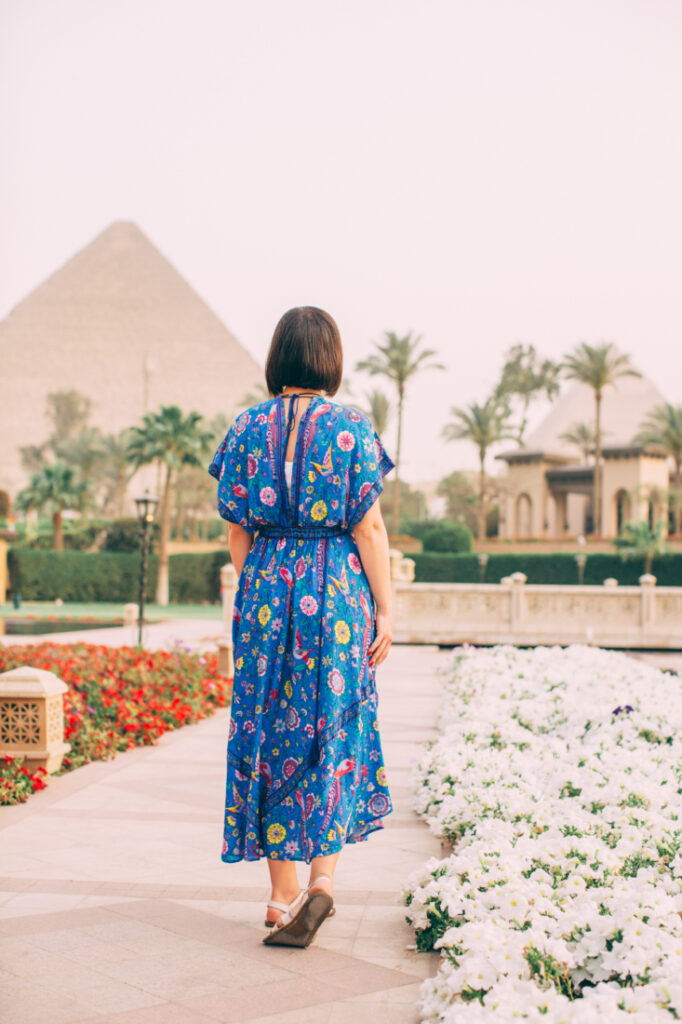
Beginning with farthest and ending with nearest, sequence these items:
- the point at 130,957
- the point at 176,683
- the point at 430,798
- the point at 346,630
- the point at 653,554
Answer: the point at 653,554 → the point at 176,683 → the point at 430,798 → the point at 346,630 → the point at 130,957

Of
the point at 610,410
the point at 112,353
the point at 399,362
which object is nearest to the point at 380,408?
the point at 399,362

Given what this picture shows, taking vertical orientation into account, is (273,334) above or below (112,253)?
below

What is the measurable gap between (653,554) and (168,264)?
105 meters

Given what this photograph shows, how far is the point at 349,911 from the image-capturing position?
3.04 m

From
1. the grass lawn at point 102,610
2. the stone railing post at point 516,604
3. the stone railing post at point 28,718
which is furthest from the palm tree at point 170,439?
the stone railing post at point 28,718

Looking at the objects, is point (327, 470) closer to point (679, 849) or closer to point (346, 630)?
point (346, 630)

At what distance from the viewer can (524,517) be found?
152 feet

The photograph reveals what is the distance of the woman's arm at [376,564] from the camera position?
9.36 feet

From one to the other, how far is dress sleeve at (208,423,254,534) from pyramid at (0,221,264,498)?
A: 119071 mm

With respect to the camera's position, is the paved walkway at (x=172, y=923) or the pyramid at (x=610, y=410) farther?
the pyramid at (x=610, y=410)

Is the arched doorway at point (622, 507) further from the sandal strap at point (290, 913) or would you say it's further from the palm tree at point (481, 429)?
the sandal strap at point (290, 913)

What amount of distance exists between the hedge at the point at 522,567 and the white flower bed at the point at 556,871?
2988 cm

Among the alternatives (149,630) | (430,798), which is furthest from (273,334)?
(149,630)

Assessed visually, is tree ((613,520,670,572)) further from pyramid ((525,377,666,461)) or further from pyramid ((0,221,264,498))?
pyramid ((0,221,264,498))
